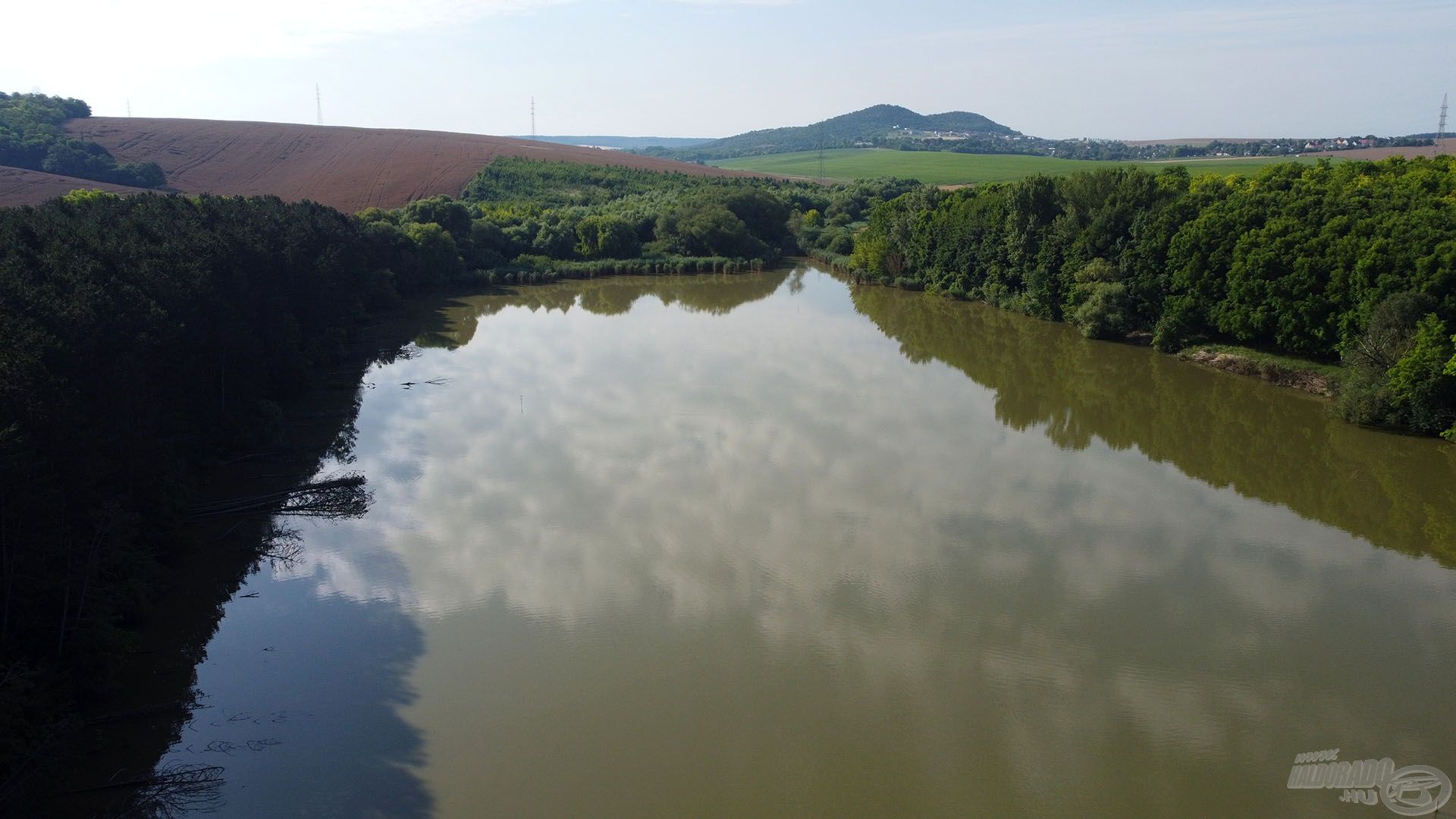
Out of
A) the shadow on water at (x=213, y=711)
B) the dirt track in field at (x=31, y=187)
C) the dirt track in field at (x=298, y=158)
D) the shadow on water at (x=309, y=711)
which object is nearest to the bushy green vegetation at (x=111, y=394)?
the shadow on water at (x=213, y=711)

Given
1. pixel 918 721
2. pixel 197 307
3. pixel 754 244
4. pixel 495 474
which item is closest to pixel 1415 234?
pixel 918 721

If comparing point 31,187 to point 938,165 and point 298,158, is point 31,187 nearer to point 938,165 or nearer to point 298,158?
point 298,158

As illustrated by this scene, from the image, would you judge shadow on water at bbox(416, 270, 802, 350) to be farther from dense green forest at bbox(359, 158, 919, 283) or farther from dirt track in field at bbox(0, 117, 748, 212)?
dirt track in field at bbox(0, 117, 748, 212)

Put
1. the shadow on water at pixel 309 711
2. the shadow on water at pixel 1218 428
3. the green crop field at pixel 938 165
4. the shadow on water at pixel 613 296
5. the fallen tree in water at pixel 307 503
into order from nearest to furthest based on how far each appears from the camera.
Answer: the shadow on water at pixel 309 711, the fallen tree in water at pixel 307 503, the shadow on water at pixel 1218 428, the shadow on water at pixel 613 296, the green crop field at pixel 938 165

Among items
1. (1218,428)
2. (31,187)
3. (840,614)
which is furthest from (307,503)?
(31,187)

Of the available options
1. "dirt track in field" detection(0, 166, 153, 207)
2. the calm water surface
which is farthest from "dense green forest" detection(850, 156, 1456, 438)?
"dirt track in field" detection(0, 166, 153, 207)

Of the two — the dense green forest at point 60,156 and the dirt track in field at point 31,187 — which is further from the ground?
the dense green forest at point 60,156

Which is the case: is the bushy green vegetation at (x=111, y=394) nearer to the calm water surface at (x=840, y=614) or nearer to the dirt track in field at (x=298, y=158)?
the calm water surface at (x=840, y=614)

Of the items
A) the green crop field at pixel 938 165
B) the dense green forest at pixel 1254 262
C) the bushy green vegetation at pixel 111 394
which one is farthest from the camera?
the green crop field at pixel 938 165
